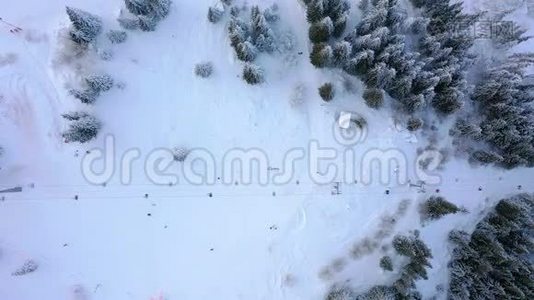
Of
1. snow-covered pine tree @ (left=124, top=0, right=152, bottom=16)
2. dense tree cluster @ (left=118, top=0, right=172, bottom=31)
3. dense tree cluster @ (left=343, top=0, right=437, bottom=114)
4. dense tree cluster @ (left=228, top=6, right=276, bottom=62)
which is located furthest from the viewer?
dense tree cluster @ (left=118, top=0, right=172, bottom=31)

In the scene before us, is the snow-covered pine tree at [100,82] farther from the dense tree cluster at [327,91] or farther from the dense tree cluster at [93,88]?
the dense tree cluster at [327,91]

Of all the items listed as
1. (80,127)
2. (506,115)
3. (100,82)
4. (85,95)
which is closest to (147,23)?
(100,82)

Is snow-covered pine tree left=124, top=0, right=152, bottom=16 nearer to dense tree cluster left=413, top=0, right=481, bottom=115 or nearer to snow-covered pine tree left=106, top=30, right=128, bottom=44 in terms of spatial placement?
snow-covered pine tree left=106, top=30, right=128, bottom=44

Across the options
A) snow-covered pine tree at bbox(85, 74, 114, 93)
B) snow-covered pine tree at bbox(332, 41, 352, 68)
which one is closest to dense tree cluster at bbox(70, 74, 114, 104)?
snow-covered pine tree at bbox(85, 74, 114, 93)

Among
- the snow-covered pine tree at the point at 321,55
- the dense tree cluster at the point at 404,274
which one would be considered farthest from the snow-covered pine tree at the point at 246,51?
the dense tree cluster at the point at 404,274

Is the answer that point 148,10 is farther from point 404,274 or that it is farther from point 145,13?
point 404,274
